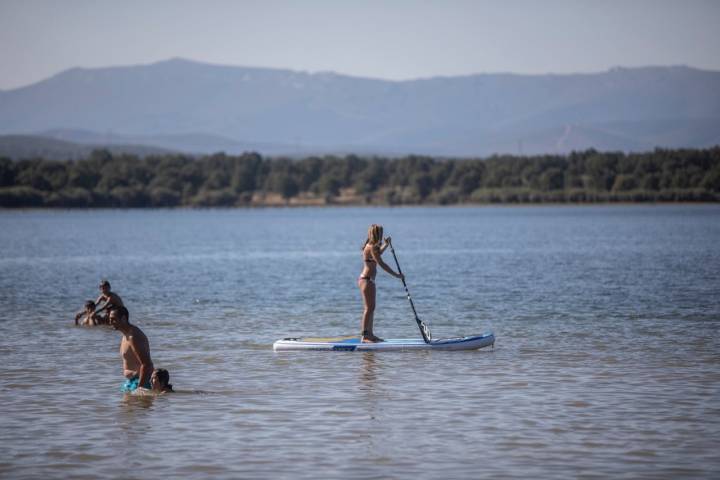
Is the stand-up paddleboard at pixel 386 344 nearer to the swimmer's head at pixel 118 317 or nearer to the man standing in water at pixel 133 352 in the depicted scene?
the man standing in water at pixel 133 352

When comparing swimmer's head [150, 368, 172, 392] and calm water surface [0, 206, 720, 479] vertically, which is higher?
swimmer's head [150, 368, 172, 392]

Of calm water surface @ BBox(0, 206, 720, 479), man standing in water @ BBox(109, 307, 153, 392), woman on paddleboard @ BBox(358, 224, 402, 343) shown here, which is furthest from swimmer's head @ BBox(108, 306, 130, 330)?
woman on paddleboard @ BBox(358, 224, 402, 343)

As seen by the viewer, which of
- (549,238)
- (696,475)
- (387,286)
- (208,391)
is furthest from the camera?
(549,238)

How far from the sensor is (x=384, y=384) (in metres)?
19.8

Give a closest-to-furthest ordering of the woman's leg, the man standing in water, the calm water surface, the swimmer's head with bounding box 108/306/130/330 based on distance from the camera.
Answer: the calm water surface → the swimmer's head with bounding box 108/306/130/330 → the man standing in water → the woman's leg

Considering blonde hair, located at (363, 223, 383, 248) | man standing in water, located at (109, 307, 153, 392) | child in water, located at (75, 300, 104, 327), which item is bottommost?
child in water, located at (75, 300, 104, 327)

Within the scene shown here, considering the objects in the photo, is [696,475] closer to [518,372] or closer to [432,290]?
[518,372]

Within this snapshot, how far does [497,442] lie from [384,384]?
4935mm

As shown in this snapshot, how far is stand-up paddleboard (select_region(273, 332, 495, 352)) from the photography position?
23516 millimetres

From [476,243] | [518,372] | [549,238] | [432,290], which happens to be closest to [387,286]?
[432,290]

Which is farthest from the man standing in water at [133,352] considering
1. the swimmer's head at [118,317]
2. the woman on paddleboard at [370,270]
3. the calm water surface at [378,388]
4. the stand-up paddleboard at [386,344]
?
the woman on paddleboard at [370,270]

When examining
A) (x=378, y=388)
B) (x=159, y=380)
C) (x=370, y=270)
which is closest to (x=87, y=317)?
(x=370, y=270)

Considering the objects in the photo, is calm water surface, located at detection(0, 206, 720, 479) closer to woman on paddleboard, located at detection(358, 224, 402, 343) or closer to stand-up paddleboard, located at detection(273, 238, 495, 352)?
stand-up paddleboard, located at detection(273, 238, 495, 352)

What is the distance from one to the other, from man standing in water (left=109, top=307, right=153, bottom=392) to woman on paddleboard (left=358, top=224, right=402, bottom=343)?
5.63 metres
